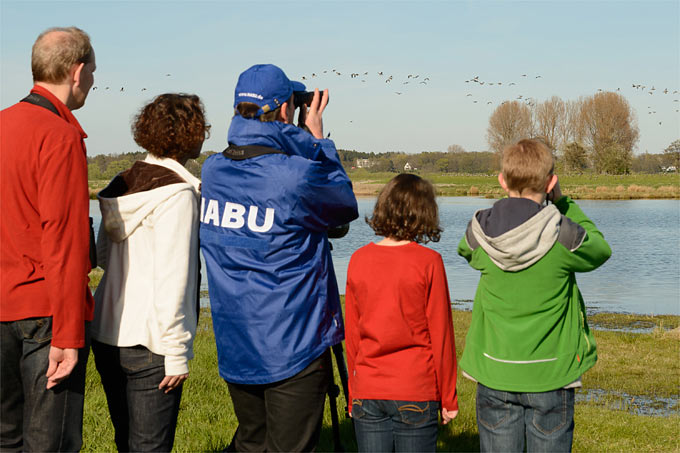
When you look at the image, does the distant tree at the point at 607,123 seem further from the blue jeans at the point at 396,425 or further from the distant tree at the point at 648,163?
the blue jeans at the point at 396,425

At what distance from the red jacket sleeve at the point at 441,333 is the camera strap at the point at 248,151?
2.49 feet

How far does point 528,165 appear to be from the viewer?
262 centimetres

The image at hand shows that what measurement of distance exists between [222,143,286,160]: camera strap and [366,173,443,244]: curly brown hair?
1.53 ft

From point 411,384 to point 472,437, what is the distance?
6.85 ft

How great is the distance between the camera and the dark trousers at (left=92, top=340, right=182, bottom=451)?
8.19ft

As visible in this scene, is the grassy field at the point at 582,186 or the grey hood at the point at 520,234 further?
the grassy field at the point at 582,186

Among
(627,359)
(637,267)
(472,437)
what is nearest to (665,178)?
(637,267)

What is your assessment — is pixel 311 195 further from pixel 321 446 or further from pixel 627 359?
pixel 627 359

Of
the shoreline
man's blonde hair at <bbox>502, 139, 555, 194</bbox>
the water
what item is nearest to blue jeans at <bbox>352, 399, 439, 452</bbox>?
man's blonde hair at <bbox>502, 139, 555, 194</bbox>

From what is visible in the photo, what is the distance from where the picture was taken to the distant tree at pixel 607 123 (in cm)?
7825

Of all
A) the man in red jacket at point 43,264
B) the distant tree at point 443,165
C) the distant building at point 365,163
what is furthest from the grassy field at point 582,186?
the man in red jacket at point 43,264

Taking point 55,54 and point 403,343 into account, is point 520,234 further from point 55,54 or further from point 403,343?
point 55,54

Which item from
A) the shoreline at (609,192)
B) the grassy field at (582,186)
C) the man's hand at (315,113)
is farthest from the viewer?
the grassy field at (582,186)

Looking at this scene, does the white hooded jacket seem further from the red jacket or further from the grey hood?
the grey hood
